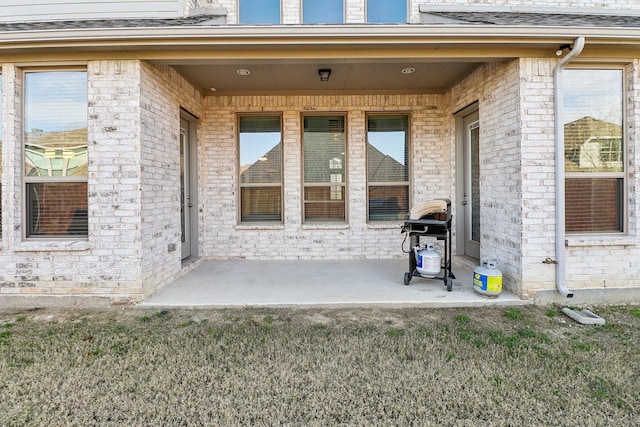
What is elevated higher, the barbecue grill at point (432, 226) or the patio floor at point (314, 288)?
the barbecue grill at point (432, 226)

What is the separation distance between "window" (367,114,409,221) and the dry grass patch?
285 cm

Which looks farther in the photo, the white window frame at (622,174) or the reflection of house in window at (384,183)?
the reflection of house in window at (384,183)

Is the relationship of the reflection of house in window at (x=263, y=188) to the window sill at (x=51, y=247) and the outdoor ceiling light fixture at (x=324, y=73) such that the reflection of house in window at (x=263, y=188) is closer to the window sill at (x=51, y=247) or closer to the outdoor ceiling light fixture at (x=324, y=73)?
the outdoor ceiling light fixture at (x=324, y=73)

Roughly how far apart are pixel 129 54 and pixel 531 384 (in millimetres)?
5022

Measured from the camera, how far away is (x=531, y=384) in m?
2.34

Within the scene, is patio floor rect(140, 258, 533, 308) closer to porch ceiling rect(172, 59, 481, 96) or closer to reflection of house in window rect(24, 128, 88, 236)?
reflection of house in window rect(24, 128, 88, 236)

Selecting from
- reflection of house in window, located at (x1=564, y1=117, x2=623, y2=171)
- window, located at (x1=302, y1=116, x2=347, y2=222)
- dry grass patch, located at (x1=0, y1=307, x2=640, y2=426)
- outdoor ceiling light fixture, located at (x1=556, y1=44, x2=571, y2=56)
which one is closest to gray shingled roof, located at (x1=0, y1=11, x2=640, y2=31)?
outdoor ceiling light fixture, located at (x1=556, y1=44, x2=571, y2=56)

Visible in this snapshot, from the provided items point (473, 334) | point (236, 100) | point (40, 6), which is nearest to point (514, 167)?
point (473, 334)

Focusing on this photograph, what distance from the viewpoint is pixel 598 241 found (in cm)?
399

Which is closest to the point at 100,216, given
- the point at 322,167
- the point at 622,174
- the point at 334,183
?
the point at 322,167

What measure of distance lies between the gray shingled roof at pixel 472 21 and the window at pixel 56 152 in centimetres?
61

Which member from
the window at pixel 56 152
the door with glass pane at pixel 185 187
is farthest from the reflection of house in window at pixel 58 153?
the door with glass pane at pixel 185 187

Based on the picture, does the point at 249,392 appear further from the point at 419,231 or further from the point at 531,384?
the point at 419,231

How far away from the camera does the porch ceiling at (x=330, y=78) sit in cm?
445
